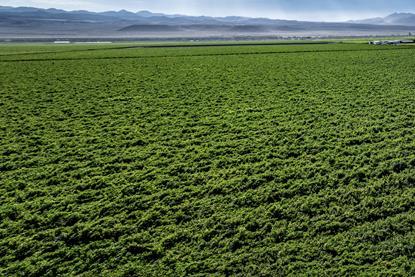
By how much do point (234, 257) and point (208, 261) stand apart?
0.38m

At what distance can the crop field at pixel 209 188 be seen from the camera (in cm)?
484

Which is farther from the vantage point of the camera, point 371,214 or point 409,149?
point 409,149

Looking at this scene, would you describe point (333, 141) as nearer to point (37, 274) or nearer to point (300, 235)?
point (300, 235)

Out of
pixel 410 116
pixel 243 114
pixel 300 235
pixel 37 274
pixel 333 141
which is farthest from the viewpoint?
pixel 243 114

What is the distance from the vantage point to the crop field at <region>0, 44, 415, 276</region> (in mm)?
4836

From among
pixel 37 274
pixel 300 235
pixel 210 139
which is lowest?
pixel 37 274

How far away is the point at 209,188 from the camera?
6.74 meters

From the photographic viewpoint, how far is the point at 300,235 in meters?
5.23

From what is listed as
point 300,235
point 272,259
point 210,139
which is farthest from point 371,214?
point 210,139

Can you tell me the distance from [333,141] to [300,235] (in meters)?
4.41

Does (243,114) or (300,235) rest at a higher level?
(243,114)

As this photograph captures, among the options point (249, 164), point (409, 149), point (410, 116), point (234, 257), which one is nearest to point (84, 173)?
point (249, 164)

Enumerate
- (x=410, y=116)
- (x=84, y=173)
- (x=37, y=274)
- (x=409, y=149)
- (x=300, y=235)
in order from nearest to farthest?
1. (x=37, y=274)
2. (x=300, y=235)
3. (x=84, y=173)
4. (x=409, y=149)
5. (x=410, y=116)

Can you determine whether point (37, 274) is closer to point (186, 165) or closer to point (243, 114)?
point (186, 165)
